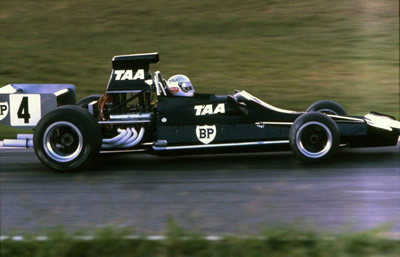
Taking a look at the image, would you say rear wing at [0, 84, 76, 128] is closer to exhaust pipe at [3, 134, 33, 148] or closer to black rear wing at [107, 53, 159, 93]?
exhaust pipe at [3, 134, 33, 148]

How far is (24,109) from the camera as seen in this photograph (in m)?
8.62

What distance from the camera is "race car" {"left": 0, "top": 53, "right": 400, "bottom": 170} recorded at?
8.17m

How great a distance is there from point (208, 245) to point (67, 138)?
137 inches

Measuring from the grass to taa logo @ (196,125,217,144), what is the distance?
3.06 meters

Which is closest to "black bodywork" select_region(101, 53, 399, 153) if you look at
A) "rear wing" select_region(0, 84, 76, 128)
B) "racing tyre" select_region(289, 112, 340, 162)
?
"racing tyre" select_region(289, 112, 340, 162)

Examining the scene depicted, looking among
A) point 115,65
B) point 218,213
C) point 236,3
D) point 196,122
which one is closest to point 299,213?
point 218,213

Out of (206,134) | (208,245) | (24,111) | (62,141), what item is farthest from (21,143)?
(208,245)

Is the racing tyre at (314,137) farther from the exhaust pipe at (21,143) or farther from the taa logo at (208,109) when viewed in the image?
the exhaust pipe at (21,143)

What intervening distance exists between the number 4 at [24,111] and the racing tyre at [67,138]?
0.50 metres

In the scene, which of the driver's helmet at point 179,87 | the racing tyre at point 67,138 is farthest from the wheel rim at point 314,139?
the racing tyre at point 67,138

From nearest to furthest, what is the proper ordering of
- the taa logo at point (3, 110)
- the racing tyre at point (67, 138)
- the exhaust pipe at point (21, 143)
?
the racing tyre at point (67, 138) → the exhaust pipe at point (21, 143) → the taa logo at point (3, 110)

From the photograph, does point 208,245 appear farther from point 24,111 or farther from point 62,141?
point 24,111

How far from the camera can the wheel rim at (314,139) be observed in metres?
8.16

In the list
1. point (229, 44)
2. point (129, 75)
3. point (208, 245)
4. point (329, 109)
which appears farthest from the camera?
point (229, 44)
